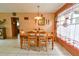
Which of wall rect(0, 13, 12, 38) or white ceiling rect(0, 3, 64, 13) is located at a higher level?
white ceiling rect(0, 3, 64, 13)

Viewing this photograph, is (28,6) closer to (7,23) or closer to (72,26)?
(72,26)

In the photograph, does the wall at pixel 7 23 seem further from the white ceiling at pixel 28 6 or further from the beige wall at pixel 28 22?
the white ceiling at pixel 28 6

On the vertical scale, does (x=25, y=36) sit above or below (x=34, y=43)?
above

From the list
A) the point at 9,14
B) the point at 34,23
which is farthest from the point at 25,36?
the point at 9,14

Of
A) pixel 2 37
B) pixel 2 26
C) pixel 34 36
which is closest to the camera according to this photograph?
pixel 34 36

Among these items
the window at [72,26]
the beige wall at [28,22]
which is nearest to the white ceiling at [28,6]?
the window at [72,26]

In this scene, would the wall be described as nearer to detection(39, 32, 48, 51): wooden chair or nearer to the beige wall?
the beige wall

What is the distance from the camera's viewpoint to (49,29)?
328 inches

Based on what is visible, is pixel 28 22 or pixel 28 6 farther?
pixel 28 22

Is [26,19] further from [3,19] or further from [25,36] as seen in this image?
[25,36]

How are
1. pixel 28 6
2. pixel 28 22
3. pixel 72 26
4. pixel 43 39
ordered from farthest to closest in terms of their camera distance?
pixel 28 22 → pixel 28 6 → pixel 43 39 → pixel 72 26

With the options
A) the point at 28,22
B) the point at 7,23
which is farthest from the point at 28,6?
the point at 7,23


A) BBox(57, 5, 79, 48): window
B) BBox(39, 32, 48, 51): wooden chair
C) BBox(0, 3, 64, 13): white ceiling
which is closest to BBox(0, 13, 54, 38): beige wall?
BBox(0, 3, 64, 13): white ceiling

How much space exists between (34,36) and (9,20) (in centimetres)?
445
